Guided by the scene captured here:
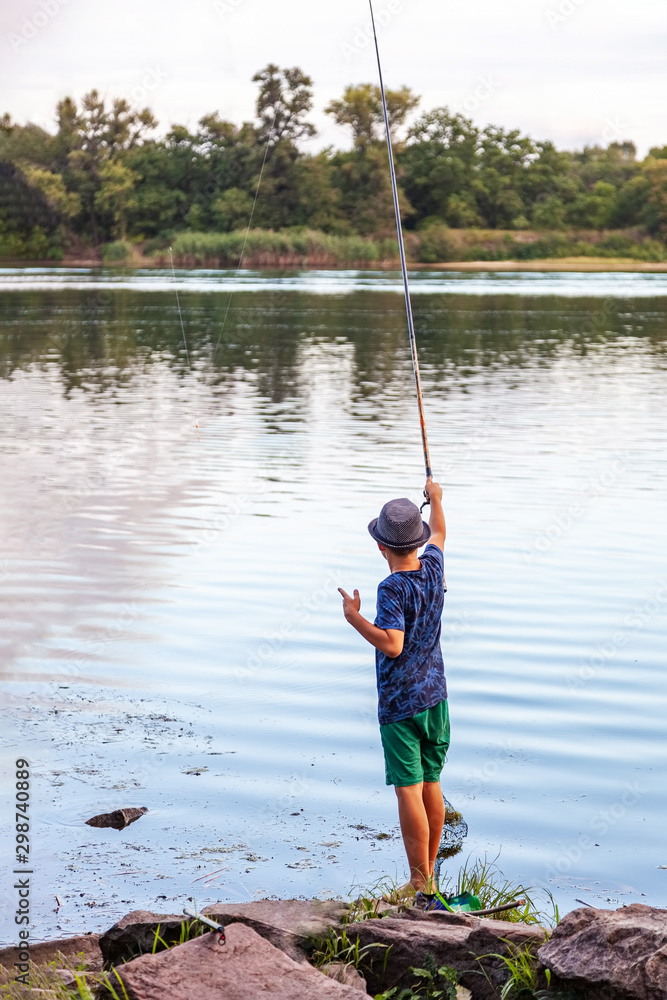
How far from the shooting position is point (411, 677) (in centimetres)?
416

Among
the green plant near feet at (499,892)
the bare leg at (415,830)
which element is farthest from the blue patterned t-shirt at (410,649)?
the green plant near feet at (499,892)

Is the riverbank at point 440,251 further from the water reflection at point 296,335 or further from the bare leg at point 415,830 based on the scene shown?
the bare leg at point 415,830

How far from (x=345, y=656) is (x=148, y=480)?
570cm

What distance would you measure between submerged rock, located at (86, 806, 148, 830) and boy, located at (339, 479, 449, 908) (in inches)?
45.3

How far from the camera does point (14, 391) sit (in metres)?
20.1

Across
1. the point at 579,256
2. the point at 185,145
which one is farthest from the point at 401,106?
the point at 185,145

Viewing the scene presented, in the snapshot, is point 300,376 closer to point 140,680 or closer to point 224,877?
point 140,680

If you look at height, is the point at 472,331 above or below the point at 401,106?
below

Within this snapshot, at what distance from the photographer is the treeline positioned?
8125 centimetres

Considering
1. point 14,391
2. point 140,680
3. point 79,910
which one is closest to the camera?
point 79,910

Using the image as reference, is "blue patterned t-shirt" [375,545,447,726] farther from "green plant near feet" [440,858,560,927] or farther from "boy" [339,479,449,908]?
"green plant near feet" [440,858,560,927]

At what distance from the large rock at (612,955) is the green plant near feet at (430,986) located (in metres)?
0.27

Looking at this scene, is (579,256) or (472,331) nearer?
(472,331)

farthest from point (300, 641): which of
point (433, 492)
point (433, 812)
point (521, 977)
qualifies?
point (521, 977)
